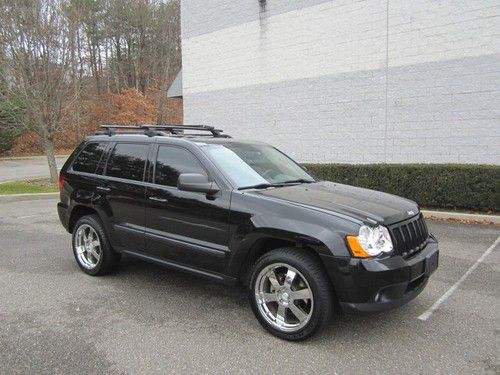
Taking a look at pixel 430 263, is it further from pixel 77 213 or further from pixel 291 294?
pixel 77 213

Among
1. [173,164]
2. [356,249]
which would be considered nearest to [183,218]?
[173,164]

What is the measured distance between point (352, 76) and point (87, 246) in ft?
27.5

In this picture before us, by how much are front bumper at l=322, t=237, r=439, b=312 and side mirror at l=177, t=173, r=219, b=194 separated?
4.16 feet

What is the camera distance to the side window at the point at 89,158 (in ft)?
17.3

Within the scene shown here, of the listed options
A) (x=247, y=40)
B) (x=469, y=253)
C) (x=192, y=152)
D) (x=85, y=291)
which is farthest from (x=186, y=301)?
(x=247, y=40)

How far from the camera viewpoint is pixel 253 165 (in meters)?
4.46

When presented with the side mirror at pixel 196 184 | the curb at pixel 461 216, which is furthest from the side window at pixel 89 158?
the curb at pixel 461 216

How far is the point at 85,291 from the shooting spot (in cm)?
468

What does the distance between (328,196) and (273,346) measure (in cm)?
142

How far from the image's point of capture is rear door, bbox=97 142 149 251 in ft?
15.2

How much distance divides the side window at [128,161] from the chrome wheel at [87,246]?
0.81m

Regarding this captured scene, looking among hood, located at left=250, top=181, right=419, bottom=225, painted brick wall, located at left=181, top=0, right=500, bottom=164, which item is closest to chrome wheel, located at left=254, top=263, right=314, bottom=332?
hood, located at left=250, top=181, right=419, bottom=225

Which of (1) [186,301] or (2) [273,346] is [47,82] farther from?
(2) [273,346]

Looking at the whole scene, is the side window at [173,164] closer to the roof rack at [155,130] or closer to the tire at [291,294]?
the roof rack at [155,130]
